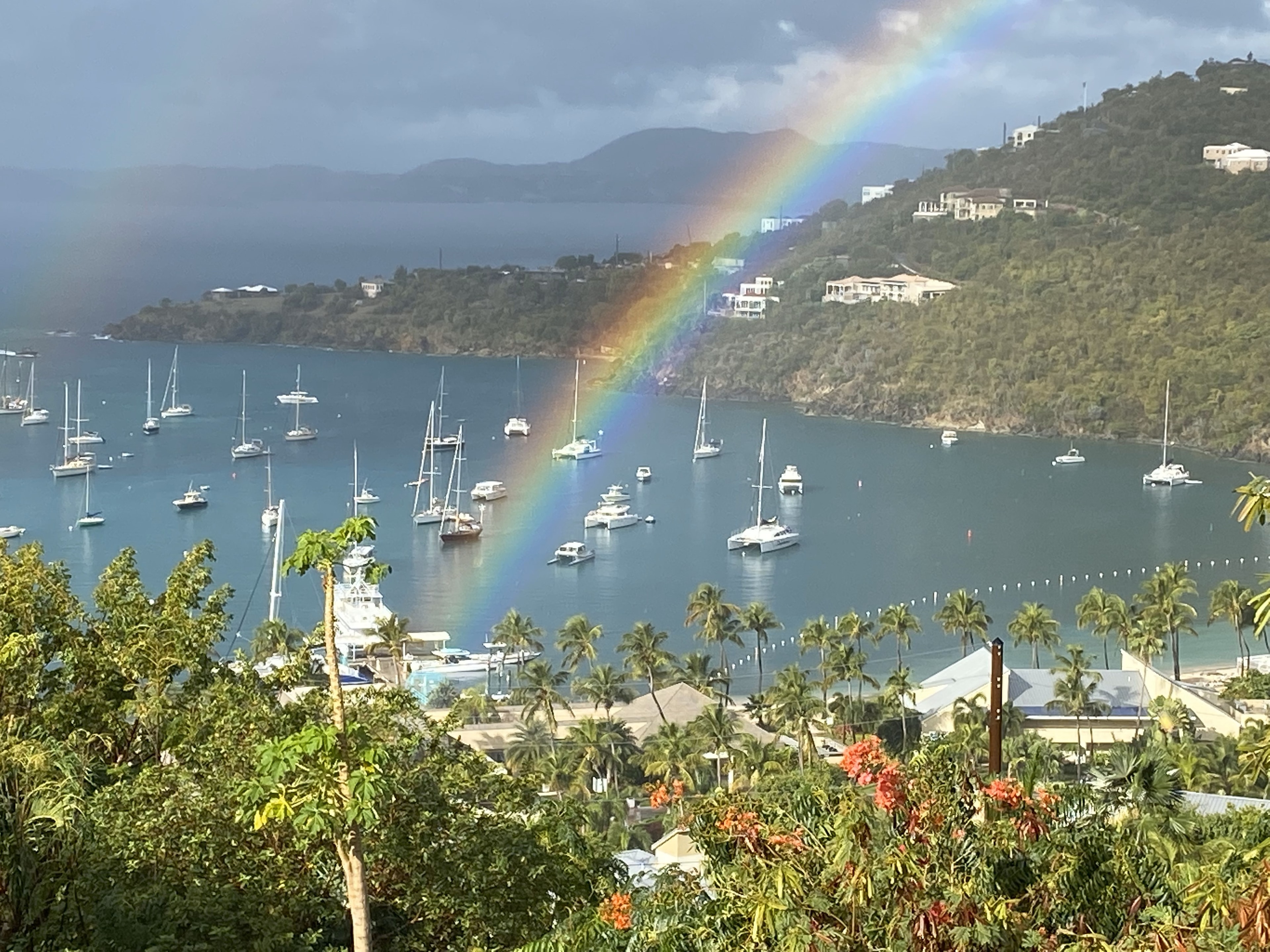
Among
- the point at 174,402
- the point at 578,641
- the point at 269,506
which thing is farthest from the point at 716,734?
→ the point at 174,402

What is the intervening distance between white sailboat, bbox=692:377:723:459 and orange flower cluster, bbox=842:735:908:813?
43.5 metres

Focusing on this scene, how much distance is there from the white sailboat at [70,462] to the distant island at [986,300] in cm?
2314

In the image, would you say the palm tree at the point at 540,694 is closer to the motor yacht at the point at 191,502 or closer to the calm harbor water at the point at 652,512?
the calm harbor water at the point at 652,512

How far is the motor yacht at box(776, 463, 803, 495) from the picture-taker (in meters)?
43.1

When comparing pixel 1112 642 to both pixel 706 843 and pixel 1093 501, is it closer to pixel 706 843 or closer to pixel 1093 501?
pixel 1093 501

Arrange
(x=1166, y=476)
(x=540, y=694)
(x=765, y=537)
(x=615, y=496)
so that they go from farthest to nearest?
1. (x=1166, y=476)
2. (x=615, y=496)
3. (x=765, y=537)
4. (x=540, y=694)

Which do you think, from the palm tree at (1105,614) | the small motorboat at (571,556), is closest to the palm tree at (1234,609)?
the palm tree at (1105,614)

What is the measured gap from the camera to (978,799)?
16.0 ft

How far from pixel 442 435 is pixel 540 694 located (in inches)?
1247

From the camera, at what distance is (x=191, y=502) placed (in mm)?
40406

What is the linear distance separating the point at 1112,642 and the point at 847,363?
109 feet

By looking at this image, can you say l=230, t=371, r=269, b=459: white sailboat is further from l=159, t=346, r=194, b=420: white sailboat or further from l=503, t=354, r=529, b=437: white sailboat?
l=503, t=354, r=529, b=437: white sailboat

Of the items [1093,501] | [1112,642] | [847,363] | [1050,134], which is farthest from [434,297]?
[1112,642]

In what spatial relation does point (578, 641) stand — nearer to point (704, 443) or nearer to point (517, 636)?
point (517, 636)
